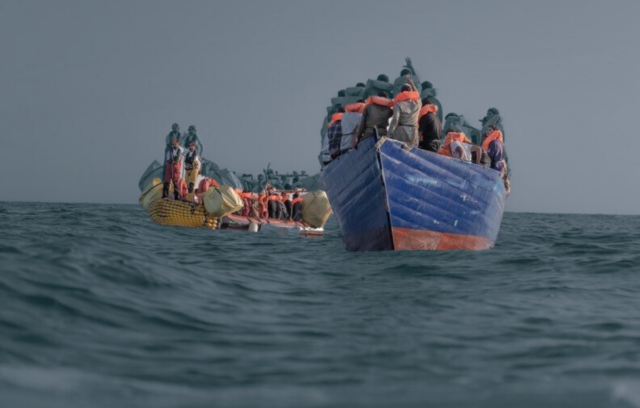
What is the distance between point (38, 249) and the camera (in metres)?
7.93

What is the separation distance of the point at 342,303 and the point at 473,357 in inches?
98.1

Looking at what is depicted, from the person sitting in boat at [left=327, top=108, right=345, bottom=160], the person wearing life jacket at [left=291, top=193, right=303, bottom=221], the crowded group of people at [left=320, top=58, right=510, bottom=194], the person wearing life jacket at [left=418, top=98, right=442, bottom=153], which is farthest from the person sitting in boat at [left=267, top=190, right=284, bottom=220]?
the person wearing life jacket at [left=418, top=98, right=442, bottom=153]

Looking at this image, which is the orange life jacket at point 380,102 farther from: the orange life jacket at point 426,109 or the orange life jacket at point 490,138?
the orange life jacket at point 490,138

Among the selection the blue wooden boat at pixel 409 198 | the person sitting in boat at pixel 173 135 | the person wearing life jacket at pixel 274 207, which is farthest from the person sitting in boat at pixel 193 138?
the blue wooden boat at pixel 409 198

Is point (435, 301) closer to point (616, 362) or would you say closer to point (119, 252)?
point (616, 362)

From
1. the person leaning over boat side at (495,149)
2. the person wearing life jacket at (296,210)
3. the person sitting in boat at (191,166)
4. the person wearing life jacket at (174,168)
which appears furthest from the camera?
the person wearing life jacket at (296,210)

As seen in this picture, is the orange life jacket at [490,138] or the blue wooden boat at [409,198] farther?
the orange life jacket at [490,138]

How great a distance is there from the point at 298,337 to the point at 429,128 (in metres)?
9.50

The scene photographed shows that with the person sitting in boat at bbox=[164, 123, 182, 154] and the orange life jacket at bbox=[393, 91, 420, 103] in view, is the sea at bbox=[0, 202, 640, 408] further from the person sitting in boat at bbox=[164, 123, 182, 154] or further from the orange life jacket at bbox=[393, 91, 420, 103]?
the person sitting in boat at bbox=[164, 123, 182, 154]

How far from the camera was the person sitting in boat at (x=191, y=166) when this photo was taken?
23734 mm

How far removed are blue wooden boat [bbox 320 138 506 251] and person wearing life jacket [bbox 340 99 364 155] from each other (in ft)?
1.59

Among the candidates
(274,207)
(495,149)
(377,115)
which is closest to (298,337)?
(377,115)

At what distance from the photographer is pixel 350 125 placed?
14.7 metres

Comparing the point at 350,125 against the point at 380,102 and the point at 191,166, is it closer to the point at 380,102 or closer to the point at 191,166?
the point at 380,102
